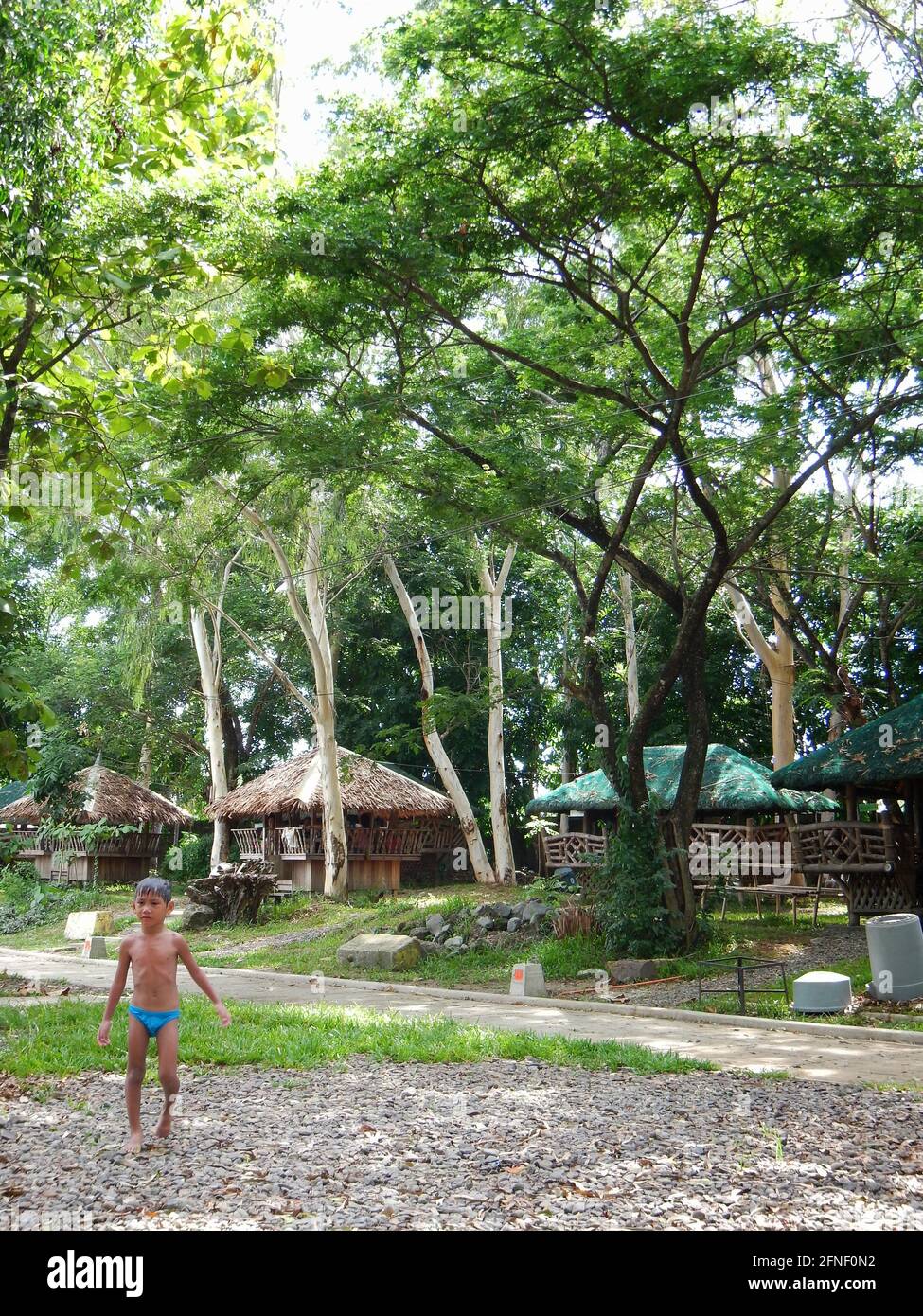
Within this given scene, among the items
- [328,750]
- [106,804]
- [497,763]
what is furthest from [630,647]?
[106,804]

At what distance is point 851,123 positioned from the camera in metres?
10.8

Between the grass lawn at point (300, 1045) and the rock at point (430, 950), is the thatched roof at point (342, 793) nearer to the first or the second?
the rock at point (430, 950)

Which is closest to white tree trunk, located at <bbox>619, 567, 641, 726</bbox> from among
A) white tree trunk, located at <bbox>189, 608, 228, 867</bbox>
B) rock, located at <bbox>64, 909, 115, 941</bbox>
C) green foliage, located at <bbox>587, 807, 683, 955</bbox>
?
Result: white tree trunk, located at <bbox>189, 608, 228, 867</bbox>

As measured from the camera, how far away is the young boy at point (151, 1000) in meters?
5.44

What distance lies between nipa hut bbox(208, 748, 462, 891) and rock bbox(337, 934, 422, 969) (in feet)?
37.0

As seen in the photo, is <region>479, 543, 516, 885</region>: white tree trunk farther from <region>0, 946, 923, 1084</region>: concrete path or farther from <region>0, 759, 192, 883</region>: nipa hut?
<region>0, 946, 923, 1084</region>: concrete path

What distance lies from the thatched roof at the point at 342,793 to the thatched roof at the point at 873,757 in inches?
506

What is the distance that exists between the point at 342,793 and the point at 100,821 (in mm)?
7343

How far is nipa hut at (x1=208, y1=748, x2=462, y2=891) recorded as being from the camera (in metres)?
27.5

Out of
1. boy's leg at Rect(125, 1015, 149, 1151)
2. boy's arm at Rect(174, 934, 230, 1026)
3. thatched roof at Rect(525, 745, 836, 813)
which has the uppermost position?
thatched roof at Rect(525, 745, 836, 813)

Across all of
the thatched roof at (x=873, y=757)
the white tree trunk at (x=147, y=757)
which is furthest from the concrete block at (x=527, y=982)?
the white tree trunk at (x=147, y=757)

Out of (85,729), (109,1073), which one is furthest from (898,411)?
(85,729)

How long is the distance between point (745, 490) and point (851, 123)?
317 inches
